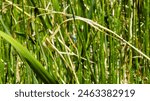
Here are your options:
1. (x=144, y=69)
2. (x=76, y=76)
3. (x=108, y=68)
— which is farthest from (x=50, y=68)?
(x=144, y=69)

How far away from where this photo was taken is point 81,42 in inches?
49.9

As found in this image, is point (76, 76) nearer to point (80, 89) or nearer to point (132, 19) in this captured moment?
point (80, 89)

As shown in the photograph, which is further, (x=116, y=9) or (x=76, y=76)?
(x=116, y=9)

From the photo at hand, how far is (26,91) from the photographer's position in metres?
1.33

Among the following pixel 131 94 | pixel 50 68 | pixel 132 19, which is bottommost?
pixel 131 94

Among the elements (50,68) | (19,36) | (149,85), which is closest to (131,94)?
(149,85)

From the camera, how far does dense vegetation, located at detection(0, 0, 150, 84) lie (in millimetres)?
1291

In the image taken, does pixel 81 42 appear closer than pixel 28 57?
No

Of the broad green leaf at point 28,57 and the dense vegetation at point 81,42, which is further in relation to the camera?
the dense vegetation at point 81,42

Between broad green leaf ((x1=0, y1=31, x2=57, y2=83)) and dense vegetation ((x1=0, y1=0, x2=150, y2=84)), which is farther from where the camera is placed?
dense vegetation ((x1=0, y1=0, x2=150, y2=84))

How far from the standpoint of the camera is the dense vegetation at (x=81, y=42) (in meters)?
1.29

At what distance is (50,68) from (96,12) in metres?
0.25

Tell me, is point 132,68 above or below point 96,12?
below

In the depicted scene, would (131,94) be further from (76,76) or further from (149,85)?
(76,76)
